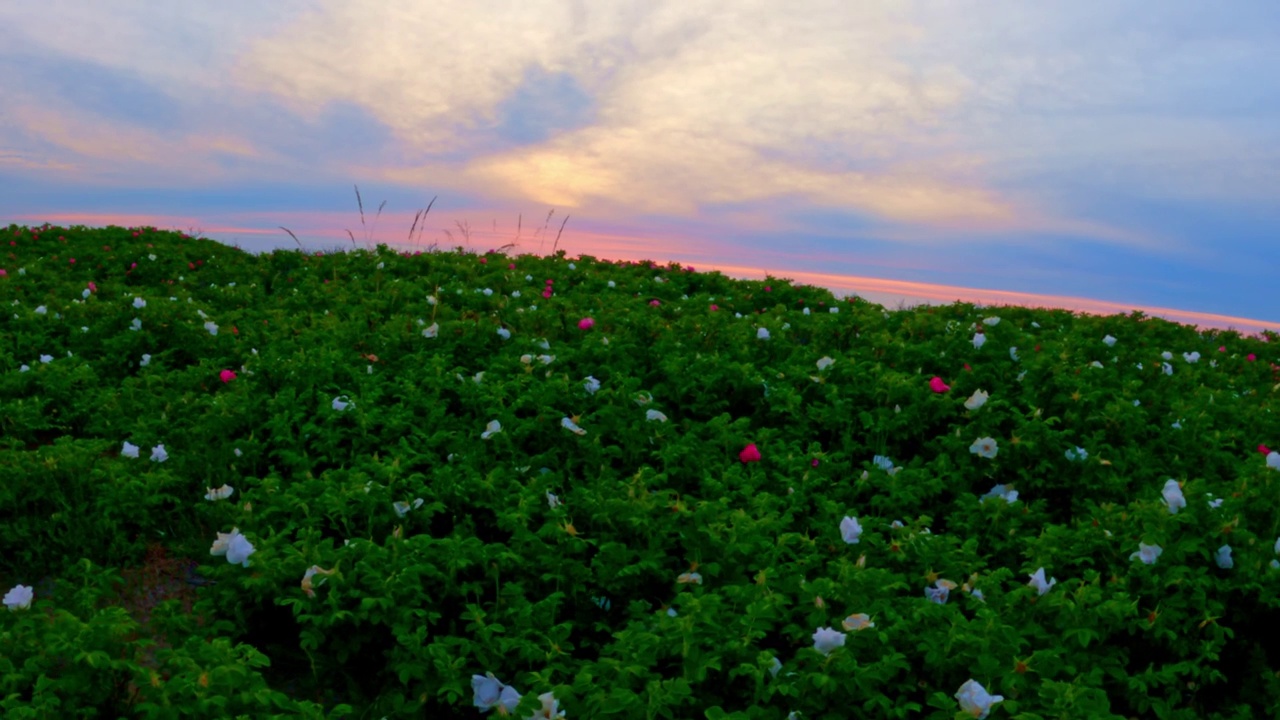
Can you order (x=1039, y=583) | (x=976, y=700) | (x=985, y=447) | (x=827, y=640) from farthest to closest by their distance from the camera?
(x=985, y=447) < (x=1039, y=583) < (x=827, y=640) < (x=976, y=700)

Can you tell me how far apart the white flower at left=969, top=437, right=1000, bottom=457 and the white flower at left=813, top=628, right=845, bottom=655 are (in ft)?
7.66

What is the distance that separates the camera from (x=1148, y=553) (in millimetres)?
3727

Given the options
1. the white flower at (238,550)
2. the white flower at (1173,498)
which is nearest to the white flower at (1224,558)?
the white flower at (1173,498)

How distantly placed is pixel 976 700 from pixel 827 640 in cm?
51

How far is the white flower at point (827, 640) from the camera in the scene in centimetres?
307

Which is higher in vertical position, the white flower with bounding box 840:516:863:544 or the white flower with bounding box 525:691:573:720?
the white flower with bounding box 840:516:863:544

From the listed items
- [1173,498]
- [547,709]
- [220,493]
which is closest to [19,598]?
[220,493]

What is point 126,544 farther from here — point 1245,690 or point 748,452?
point 1245,690

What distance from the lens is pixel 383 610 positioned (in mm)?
3420

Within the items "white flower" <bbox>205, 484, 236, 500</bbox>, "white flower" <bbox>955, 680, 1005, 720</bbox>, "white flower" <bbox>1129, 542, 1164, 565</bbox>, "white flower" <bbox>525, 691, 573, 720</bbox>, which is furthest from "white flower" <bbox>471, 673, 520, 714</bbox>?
"white flower" <bbox>1129, 542, 1164, 565</bbox>

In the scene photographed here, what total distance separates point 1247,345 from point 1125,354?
13.6 ft

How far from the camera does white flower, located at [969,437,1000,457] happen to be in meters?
5.02

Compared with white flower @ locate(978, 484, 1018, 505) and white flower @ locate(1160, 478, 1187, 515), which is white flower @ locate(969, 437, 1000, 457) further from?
white flower @ locate(1160, 478, 1187, 515)

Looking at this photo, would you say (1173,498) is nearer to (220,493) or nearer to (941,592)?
(941,592)
